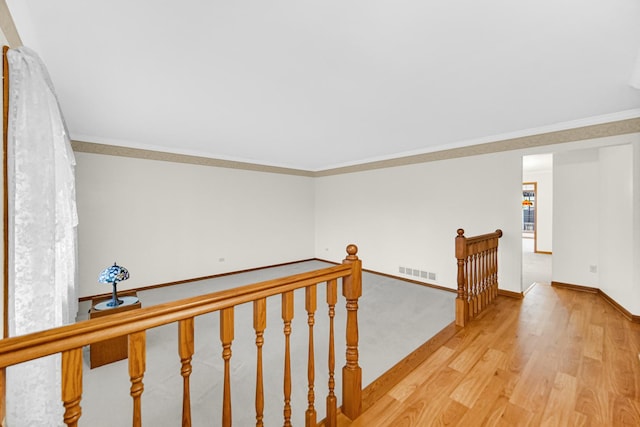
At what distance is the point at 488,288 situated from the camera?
3436 mm

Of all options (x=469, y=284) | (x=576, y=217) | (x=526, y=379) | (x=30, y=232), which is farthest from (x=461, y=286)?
(x=30, y=232)

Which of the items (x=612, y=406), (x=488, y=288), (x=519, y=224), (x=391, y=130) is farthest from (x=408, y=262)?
(x=612, y=406)

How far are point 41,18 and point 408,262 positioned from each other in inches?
199

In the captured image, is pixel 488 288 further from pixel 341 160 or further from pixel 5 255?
pixel 5 255

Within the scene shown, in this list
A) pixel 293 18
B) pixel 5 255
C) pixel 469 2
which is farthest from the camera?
pixel 293 18

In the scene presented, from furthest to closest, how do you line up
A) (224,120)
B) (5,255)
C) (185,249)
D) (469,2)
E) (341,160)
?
1. (341,160)
2. (185,249)
3. (224,120)
4. (469,2)
5. (5,255)

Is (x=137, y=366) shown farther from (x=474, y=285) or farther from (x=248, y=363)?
(x=474, y=285)

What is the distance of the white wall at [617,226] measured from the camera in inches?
120

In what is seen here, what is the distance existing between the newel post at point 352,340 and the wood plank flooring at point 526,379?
0.34ft

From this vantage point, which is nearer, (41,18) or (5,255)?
(5,255)

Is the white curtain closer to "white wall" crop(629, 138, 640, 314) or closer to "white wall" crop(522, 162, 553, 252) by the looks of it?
"white wall" crop(629, 138, 640, 314)

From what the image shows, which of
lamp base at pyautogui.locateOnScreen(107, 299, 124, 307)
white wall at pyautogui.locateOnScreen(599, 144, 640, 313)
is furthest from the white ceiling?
lamp base at pyautogui.locateOnScreen(107, 299, 124, 307)

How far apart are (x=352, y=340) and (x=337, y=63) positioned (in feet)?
6.27

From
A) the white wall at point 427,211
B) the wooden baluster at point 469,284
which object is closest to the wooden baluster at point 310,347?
the wooden baluster at point 469,284
